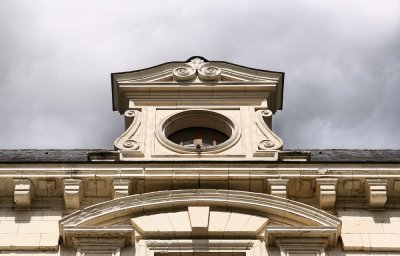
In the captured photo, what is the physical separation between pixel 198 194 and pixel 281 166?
1.56 m

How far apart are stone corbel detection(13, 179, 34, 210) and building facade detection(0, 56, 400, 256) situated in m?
0.02

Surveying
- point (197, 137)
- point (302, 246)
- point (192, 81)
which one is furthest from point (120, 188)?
point (192, 81)

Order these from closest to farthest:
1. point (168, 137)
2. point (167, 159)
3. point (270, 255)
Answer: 1. point (270, 255)
2. point (167, 159)
3. point (168, 137)

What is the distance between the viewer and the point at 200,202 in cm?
1684

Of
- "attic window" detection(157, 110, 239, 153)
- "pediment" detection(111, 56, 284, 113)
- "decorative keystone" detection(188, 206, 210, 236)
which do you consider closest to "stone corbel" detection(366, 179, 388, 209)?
"decorative keystone" detection(188, 206, 210, 236)

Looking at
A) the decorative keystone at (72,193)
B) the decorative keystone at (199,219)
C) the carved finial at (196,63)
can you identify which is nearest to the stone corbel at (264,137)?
the carved finial at (196,63)

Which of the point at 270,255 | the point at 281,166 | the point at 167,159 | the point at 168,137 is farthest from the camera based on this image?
the point at 168,137

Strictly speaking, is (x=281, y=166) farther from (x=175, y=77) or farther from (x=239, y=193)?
(x=175, y=77)

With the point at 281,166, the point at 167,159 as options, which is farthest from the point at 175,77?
the point at 281,166

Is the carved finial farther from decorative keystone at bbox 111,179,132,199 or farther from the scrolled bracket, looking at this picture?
decorative keystone at bbox 111,179,132,199

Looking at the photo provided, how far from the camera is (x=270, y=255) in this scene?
1595 cm

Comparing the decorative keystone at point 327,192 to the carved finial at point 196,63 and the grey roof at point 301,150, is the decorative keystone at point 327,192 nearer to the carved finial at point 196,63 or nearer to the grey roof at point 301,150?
the grey roof at point 301,150

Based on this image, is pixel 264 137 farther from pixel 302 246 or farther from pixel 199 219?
pixel 302 246

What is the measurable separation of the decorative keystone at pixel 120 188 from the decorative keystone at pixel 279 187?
2.42 meters
